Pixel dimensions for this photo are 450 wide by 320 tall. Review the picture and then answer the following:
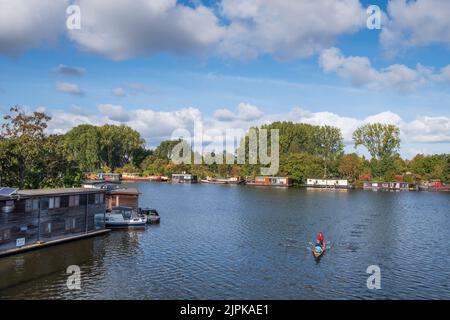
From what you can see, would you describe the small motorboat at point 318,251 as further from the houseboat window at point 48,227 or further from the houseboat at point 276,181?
the houseboat at point 276,181

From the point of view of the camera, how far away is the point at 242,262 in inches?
1889

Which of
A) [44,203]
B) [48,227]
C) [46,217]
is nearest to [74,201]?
[46,217]

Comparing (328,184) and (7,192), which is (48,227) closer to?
(7,192)

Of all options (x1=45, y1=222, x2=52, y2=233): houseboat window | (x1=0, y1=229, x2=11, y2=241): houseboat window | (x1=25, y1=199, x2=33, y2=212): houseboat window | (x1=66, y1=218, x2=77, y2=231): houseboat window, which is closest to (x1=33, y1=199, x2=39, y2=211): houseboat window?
(x1=25, y1=199, x2=33, y2=212): houseboat window

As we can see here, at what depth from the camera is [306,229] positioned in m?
70.1

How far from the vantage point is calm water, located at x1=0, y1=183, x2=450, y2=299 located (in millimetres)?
37781

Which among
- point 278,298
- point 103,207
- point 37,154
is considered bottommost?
point 278,298

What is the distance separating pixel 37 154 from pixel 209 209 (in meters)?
41.4

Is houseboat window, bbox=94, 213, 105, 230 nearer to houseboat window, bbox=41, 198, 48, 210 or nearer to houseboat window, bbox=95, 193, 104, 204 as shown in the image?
houseboat window, bbox=95, 193, 104, 204

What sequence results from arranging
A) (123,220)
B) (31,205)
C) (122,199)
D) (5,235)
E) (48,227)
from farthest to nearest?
(122,199), (123,220), (48,227), (31,205), (5,235)

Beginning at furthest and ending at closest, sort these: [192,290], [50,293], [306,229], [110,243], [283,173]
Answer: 1. [283,173]
2. [306,229]
3. [110,243]
4. [192,290]
5. [50,293]

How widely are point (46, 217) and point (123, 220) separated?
17001 mm

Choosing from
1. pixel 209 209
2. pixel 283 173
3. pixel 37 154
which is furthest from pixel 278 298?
pixel 283 173

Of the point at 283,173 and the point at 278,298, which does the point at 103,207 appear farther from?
the point at 283,173
